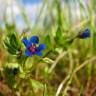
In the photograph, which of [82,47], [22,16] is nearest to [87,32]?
[82,47]

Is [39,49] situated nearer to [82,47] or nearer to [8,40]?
[8,40]

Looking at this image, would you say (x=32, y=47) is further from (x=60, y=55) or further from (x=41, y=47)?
(x=60, y=55)

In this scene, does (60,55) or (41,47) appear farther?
(60,55)

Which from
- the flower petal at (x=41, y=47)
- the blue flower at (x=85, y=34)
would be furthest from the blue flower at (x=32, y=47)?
Answer: the blue flower at (x=85, y=34)

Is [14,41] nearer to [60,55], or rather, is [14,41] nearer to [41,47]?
[41,47]

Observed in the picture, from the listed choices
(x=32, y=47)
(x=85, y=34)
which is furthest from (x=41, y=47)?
(x=85, y=34)

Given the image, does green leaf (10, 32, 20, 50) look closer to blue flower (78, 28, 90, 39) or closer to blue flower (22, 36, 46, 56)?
blue flower (22, 36, 46, 56)
